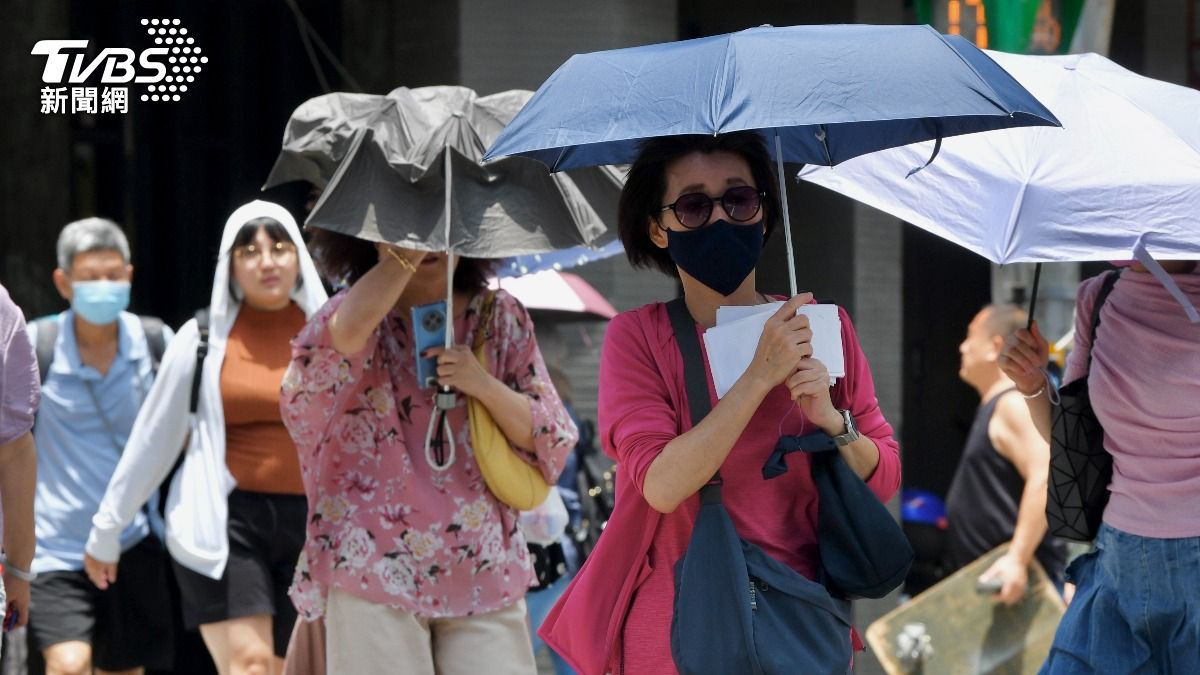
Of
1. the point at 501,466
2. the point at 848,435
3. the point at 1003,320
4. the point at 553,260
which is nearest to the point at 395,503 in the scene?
the point at 501,466

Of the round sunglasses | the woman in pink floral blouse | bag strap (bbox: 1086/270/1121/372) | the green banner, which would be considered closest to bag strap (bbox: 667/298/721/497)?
the round sunglasses

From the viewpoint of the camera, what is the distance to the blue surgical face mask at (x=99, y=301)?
22.1 ft

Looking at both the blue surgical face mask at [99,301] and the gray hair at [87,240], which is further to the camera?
the gray hair at [87,240]

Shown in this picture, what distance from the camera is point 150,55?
8.51 m

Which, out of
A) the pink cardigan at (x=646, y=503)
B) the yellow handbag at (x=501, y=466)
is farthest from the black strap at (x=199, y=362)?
the pink cardigan at (x=646, y=503)

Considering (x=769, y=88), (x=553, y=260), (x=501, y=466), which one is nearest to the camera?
(x=769, y=88)

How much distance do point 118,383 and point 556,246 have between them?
2.85 meters

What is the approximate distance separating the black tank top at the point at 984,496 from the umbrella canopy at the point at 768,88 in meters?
3.94

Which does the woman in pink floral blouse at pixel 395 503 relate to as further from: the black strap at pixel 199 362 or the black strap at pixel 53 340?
the black strap at pixel 53 340

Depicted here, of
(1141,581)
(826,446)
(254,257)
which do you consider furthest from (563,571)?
(826,446)

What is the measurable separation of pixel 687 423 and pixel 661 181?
1.64 ft

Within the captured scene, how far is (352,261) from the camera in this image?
187 inches

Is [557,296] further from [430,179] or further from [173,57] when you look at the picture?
[173,57]

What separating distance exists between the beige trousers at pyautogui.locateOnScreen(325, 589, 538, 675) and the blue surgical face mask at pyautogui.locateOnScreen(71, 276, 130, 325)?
265cm
